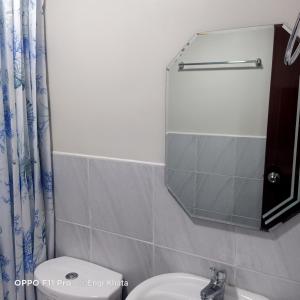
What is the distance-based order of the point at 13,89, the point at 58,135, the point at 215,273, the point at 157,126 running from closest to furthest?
the point at 215,273, the point at 157,126, the point at 13,89, the point at 58,135

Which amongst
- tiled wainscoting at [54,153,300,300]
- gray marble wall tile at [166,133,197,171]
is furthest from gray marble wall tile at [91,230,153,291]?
gray marble wall tile at [166,133,197,171]

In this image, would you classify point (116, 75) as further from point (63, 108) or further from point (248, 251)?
point (248, 251)

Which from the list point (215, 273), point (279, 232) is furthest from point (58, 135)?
point (279, 232)

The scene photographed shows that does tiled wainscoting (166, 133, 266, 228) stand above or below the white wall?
below

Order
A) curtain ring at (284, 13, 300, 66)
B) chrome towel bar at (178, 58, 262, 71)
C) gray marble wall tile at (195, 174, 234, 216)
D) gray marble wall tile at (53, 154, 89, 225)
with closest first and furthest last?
curtain ring at (284, 13, 300, 66) < chrome towel bar at (178, 58, 262, 71) < gray marble wall tile at (195, 174, 234, 216) < gray marble wall tile at (53, 154, 89, 225)

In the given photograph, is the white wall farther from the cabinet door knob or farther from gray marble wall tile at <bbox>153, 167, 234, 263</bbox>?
the cabinet door knob

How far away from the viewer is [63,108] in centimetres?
136

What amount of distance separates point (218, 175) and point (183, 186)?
0.14 meters

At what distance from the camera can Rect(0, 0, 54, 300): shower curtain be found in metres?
1.26

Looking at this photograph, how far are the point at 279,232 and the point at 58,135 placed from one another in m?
1.01

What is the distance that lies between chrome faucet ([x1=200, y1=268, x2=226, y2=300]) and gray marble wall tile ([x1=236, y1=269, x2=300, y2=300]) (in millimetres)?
86

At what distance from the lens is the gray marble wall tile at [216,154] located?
103 centimetres

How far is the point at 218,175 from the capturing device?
1.06 m

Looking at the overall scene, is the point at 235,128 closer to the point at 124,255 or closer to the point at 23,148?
the point at 124,255
